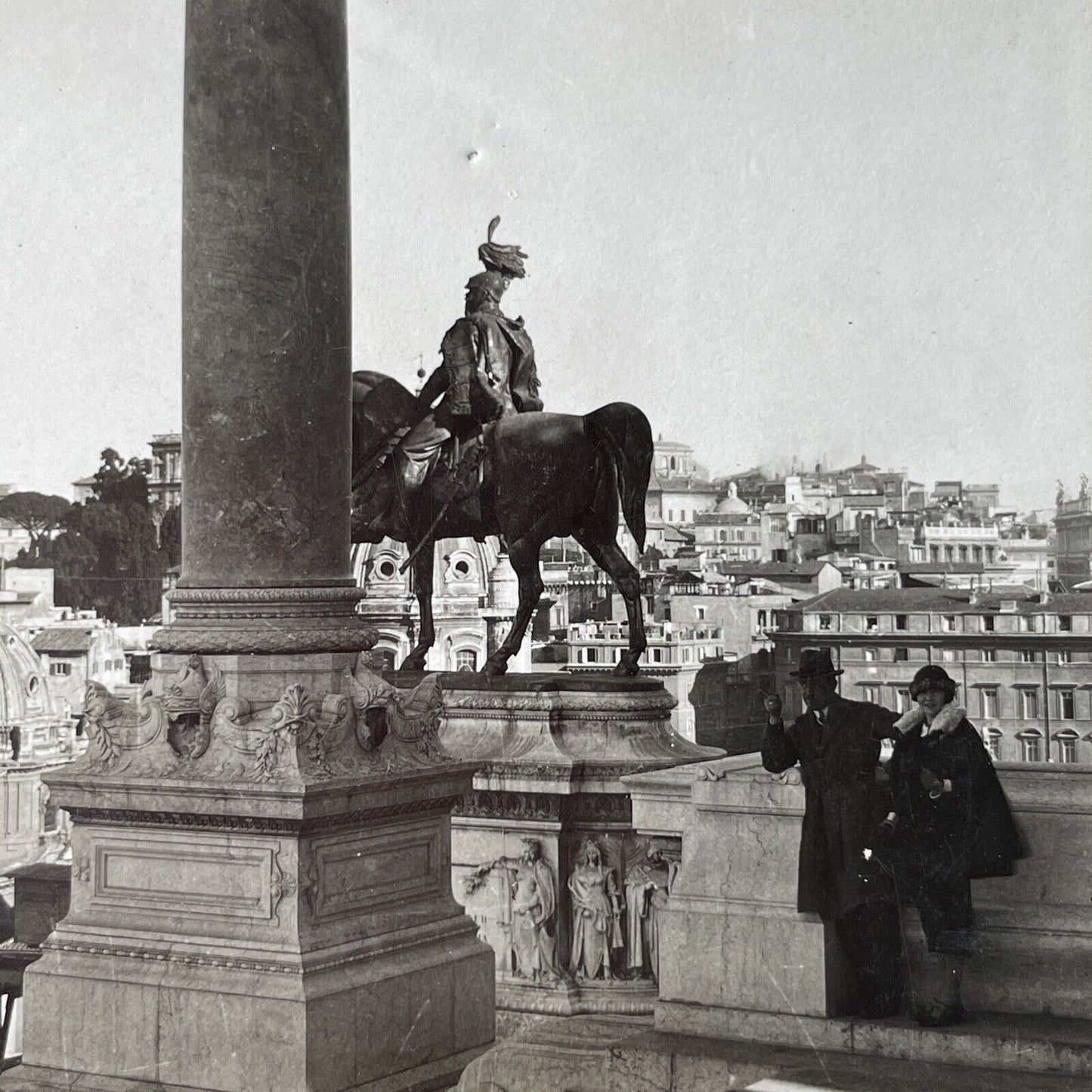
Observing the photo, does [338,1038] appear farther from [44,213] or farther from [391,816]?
[44,213]

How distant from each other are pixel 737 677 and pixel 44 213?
30.7ft

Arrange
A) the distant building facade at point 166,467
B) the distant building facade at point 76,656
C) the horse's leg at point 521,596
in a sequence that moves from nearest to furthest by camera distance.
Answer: the horse's leg at point 521,596
the distant building facade at point 166,467
the distant building facade at point 76,656

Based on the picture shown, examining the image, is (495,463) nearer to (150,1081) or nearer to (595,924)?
(595,924)

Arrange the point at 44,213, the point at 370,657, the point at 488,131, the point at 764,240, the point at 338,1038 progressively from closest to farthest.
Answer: the point at 338,1038, the point at 370,657, the point at 488,131, the point at 764,240, the point at 44,213

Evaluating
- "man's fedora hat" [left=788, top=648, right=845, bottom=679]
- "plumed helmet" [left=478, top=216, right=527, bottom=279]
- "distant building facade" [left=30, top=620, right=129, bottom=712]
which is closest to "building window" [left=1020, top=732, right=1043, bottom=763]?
"plumed helmet" [left=478, top=216, right=527, bottom=279]

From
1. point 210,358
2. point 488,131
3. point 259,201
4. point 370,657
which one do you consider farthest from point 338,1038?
point 488,131

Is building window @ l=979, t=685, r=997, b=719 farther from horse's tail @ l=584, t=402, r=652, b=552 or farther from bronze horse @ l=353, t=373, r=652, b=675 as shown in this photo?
horse's tail @ l=584, t=402, r=652, b=552

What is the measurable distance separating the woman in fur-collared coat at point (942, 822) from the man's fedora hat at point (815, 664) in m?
0.32

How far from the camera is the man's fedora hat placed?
5.70m

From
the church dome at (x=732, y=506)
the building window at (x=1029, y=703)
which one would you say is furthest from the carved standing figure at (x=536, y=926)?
the church dome at (x=732, y=506)

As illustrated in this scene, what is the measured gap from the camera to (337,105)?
612cm

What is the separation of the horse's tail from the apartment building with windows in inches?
214

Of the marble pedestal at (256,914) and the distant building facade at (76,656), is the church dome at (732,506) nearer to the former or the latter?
the distant building facade at (76,656)

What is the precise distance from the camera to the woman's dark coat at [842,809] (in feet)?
18.0
